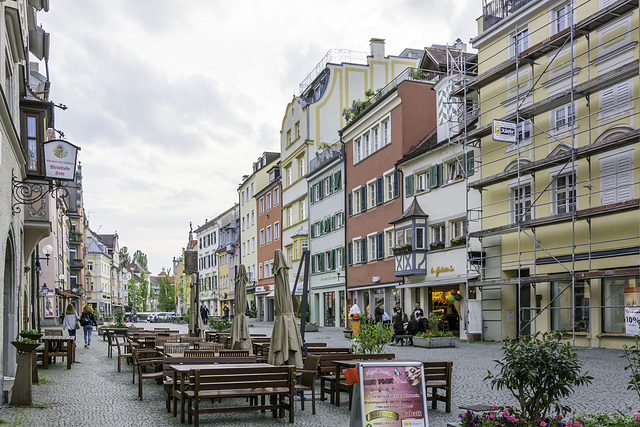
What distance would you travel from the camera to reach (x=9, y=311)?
15.1 metres

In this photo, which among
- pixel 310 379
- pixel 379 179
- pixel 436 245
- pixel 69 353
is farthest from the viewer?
pixel 379 179

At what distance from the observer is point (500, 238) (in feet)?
87.7

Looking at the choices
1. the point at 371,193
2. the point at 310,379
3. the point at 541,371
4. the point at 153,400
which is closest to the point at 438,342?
the point at 310,379

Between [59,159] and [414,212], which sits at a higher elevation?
[59,159]

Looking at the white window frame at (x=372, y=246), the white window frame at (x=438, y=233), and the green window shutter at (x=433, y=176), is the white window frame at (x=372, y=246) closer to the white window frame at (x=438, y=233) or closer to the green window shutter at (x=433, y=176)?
the white window frame at (x=438, y=233)

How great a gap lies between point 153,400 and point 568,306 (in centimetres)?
1553

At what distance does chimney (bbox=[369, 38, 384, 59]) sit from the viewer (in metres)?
49.8

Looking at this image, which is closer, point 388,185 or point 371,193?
point 388,185

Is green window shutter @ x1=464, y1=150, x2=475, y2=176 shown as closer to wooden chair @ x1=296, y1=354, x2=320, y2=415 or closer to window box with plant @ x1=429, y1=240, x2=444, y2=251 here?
window box with plant @ x1=429, y1=240, x2=444, y2=251

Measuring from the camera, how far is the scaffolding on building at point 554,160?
21281mm

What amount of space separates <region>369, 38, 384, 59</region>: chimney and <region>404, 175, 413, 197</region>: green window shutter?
59.2 ft

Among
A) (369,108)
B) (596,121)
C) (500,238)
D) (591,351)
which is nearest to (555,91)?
(596,121)

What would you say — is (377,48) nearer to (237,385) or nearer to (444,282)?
(444,282)

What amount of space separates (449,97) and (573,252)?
1037cm
